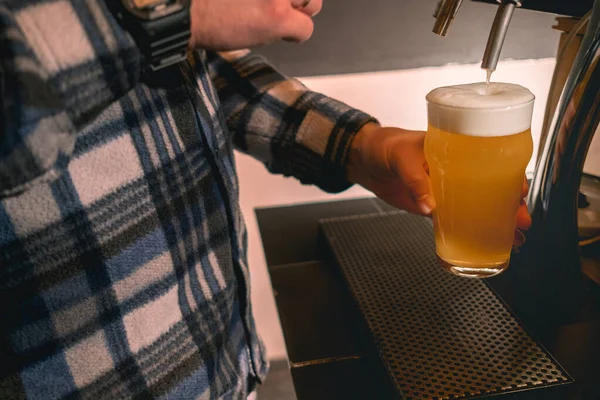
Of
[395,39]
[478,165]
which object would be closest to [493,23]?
[478,165]

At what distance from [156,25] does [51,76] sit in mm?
91

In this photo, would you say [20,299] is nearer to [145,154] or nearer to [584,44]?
[145,154]

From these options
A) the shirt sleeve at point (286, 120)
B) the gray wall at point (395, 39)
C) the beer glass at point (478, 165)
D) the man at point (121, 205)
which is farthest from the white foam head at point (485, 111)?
the gray wall at point (395, 39)

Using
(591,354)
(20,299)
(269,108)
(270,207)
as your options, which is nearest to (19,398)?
(20,299)

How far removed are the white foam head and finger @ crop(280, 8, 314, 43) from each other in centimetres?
15

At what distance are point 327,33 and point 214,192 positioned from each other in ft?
2.01

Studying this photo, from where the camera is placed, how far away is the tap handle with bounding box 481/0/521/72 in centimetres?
48

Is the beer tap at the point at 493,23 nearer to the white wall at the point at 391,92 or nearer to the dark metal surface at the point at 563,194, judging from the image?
the dark metal surface at the point at 563,194

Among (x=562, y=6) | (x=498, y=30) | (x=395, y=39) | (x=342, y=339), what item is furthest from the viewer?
(x=395, y=39)

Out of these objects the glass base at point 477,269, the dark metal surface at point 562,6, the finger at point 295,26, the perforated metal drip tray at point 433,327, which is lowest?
the perforated metal drip tray at point 433,327

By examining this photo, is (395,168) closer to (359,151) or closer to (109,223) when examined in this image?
(359,151)

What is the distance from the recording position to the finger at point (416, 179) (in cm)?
60

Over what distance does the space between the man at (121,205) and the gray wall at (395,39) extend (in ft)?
1.55

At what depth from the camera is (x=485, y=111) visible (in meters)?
0.51
